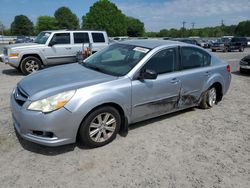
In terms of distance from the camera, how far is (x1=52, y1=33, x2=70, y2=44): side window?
9.29 m

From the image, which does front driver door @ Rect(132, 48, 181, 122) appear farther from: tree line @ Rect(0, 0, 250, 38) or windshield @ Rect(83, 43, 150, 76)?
tree line @ Rect(0, 0, 250, 38)

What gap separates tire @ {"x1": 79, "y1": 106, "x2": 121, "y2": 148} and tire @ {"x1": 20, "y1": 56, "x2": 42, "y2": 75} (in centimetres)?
645

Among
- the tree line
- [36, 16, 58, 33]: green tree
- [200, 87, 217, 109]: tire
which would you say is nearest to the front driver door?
[200, 87, 217, 109]: tire

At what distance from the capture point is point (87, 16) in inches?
2603

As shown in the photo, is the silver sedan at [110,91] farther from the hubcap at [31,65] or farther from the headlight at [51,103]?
the hubcap at [31,65]

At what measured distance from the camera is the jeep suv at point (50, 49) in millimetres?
8555

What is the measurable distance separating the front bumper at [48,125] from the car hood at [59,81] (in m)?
0.26

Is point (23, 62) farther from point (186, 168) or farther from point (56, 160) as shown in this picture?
point (186, 168)

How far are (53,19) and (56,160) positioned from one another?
105 metres

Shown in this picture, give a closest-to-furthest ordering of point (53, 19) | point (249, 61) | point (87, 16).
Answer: point (249, 61) → point (87, 16) → point (53, 19)

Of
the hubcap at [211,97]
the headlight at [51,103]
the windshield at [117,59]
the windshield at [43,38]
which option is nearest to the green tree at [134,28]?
the windshield at [43,38]

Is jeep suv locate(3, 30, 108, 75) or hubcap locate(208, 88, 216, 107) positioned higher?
jeep suv locate(3, 30, 108, 75)

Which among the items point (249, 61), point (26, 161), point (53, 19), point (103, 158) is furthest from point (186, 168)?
point (53, 19)

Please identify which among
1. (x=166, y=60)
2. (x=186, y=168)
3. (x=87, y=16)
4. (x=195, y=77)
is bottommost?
(x=186, y=168)
